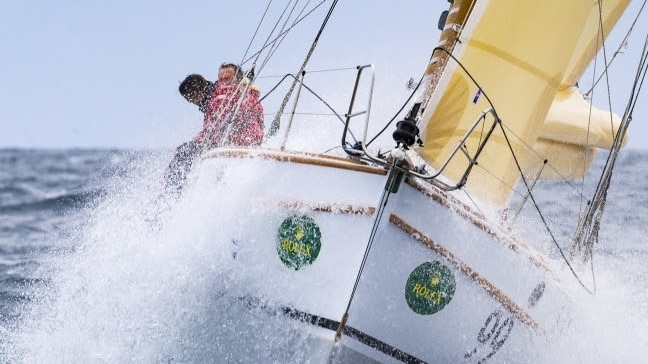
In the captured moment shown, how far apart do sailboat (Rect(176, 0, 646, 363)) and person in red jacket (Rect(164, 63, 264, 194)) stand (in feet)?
2.76

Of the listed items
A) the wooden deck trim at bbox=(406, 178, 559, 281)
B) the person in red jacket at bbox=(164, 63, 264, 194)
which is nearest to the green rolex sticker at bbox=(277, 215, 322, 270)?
the wooden deck trim at bbox=(406, 178, 559, 281)

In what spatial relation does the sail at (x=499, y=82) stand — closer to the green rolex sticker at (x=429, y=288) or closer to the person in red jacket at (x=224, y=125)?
the green rolex sticker at (x=429, y=288)

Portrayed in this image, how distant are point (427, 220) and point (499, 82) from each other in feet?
4.21

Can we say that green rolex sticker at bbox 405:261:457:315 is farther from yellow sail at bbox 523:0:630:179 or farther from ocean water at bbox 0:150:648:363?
yellow sail at bbox 523:0:630:179

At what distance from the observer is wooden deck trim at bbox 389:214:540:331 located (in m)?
5.18

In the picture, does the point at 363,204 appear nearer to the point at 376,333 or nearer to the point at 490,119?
the point at 376,333

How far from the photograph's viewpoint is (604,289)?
7.14m

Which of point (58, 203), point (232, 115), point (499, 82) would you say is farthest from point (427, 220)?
point (58, 203)

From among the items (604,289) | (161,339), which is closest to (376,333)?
(161,339)

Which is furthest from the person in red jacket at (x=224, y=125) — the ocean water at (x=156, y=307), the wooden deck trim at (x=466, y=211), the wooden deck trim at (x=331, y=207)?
Answer: the wooden deck trim at (x=466, y=211)

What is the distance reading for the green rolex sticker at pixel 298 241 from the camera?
17.5 feet

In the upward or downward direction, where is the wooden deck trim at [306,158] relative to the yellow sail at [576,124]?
downward

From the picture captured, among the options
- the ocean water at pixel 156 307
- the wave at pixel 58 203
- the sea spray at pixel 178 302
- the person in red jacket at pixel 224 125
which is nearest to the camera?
the sea spray at pixel 178 302

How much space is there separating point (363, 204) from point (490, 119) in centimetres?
138
